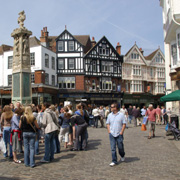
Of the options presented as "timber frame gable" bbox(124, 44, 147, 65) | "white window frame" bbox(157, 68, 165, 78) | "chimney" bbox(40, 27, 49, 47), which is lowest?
"white window frame" bbox(157, 68, 165, 78)

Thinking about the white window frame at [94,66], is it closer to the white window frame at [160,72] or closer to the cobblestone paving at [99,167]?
the white window frame at [160,72]

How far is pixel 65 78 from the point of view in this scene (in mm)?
37500

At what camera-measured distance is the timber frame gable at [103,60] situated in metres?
38.8

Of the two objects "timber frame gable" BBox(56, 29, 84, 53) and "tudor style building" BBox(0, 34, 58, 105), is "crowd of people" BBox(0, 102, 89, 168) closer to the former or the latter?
"tudor style building" BBox(0, 34, 58, 105)

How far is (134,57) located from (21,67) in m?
32.0

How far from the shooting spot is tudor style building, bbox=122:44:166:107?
43.0 meters

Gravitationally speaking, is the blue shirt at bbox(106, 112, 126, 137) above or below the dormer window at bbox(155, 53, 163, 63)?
below

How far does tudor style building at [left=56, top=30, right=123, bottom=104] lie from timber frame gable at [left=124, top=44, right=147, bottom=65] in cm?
231

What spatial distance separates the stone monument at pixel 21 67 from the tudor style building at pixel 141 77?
94.0 feet

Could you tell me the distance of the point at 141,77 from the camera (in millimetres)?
44625

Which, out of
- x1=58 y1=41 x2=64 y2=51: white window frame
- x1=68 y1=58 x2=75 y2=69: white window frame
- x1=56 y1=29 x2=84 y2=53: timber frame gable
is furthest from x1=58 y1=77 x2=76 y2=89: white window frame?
x1=58 y1=41 x2=64 y2=51: white window frame

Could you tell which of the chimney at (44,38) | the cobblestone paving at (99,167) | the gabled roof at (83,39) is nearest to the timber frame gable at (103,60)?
the gabled roof at (83,39)

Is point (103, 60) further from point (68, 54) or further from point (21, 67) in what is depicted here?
point (21, 67)

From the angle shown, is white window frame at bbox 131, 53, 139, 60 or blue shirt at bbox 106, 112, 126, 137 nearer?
blue shirt at bbox 106, 112, 126, 137
